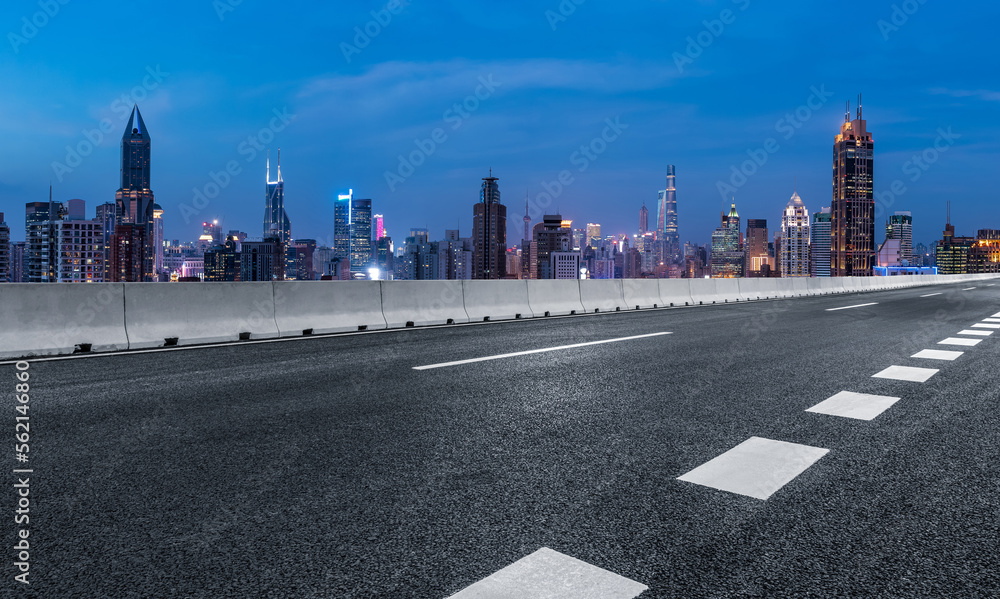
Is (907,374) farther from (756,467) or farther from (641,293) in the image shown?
(641,293)

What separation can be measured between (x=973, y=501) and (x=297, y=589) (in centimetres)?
322

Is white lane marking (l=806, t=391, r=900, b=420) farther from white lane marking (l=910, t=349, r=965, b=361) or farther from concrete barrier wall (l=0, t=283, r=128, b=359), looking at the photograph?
concrete barrier wall (l=0, t=283, r=128, b=359)

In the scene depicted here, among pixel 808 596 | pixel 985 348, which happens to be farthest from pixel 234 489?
pixel 985 348

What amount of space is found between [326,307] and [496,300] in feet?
15.1

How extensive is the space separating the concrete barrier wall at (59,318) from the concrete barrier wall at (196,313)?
0.21 meters

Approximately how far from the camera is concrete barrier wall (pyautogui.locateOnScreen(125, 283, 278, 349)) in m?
9.42

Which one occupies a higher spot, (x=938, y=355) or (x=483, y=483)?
(x=938, y=355)

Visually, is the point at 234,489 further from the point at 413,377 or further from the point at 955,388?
the point at 955,388

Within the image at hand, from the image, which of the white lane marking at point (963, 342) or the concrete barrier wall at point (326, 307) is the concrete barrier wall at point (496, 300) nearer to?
the concrete barrier wall at point (326, 307)

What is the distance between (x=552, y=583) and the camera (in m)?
2.21

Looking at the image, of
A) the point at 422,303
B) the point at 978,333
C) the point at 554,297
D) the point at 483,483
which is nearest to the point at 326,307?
the point at 422,303

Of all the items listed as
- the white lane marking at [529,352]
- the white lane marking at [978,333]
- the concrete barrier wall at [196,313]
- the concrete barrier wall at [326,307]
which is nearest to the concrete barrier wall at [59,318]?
the concrete barrier wall at [196,313]

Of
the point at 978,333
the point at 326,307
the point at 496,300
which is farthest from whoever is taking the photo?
the point at 496,300

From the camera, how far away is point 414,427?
4.44 metres
